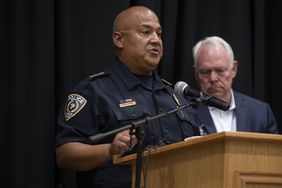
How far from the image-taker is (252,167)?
1.98m

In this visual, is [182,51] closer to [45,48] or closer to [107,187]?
[45,48]

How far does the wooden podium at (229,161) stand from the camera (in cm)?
194

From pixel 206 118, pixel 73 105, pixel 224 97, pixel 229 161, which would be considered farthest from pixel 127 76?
pixel 229 161

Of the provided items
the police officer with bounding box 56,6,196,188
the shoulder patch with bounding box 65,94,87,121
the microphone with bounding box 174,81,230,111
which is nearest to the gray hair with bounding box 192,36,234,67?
the police officer with bounding box 56,6,196,188

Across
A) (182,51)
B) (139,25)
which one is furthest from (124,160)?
(182,51)

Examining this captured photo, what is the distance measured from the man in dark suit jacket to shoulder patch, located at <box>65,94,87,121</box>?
91cm

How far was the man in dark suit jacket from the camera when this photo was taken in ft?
11.3

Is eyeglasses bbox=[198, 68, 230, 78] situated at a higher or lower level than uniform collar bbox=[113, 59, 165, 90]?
higher

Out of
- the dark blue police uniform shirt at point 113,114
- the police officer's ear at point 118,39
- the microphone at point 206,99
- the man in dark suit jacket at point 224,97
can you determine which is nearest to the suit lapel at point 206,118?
the man in dark suit jacket at point 224,97

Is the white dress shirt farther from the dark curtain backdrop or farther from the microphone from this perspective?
the microphone

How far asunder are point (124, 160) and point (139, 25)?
1.02 meters

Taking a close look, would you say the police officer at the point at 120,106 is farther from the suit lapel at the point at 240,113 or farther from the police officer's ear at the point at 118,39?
the suit lapel at the point at 240,113

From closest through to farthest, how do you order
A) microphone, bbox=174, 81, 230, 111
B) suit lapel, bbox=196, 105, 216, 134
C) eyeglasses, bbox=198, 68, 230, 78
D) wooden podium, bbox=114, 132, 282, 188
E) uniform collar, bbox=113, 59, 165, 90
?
wooden podium, bbox=114, 132, 282, 188 → microphone, bbox=174, 81, 230, 111 → uniform collar, bbox=113, 59, 165, 90 → suit lapel, bbox=196, 105, 216, 134 → eyeglasses, bbox=198, 68, 230, 78

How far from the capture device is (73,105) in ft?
9.08
